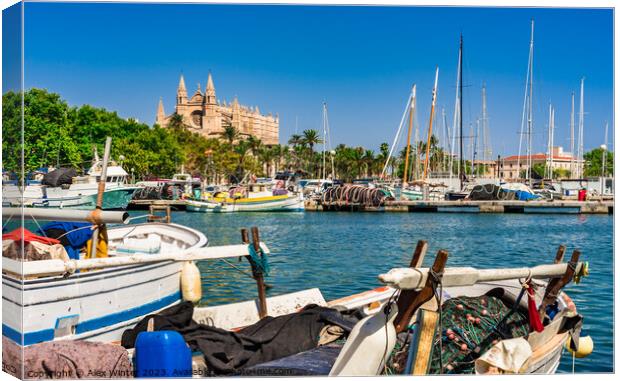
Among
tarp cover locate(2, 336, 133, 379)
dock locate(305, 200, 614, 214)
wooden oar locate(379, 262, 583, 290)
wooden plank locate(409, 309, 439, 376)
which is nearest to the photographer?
wooden oar locate(379, 262, 583, 290)

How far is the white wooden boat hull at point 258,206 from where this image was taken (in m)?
49.0

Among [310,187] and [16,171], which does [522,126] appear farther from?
[16,171]

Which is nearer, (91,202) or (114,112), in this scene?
(91,202)

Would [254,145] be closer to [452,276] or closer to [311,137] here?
[311,137]

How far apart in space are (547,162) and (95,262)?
55.3 m

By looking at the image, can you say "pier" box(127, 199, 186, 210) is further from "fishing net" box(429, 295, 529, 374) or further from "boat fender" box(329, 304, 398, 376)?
"boat fender" box(329, 304, 398, 376)

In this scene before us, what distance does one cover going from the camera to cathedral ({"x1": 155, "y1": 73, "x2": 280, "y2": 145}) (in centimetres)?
14650

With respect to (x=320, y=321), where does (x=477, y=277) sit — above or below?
above

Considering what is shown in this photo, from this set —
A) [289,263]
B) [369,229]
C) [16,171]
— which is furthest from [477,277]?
[369,229]

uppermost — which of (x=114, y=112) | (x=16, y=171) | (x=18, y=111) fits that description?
(x=114, y=112)

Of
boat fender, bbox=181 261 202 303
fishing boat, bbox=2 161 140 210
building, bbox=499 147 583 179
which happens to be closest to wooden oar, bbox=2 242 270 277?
boat fender, bbox=181 261 202 303

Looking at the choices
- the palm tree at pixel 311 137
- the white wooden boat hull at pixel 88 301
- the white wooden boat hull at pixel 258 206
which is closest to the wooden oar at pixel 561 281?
the white wooden boat hull at pixel 88 301

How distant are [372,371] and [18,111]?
11.9 feet

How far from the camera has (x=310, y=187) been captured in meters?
66.4
